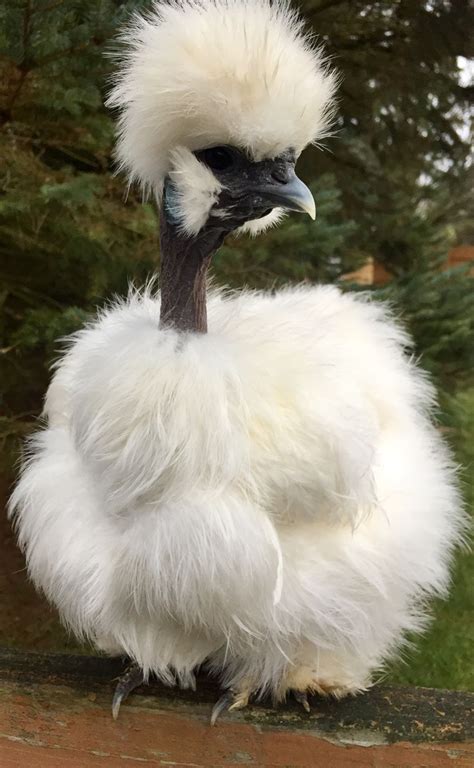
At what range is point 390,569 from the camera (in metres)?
0.84

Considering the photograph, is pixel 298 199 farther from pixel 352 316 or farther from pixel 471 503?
pixel 471 503

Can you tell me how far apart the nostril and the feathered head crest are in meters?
0.02

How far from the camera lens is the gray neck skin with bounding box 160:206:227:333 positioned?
80 centimetres

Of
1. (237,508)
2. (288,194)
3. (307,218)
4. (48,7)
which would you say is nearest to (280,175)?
(288,194)

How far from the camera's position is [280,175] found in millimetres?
741

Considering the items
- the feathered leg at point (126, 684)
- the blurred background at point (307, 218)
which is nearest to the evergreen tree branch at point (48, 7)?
the blurred background at point (307, 218)

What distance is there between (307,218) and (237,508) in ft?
3.57

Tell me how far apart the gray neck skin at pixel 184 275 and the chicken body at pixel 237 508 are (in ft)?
0.10

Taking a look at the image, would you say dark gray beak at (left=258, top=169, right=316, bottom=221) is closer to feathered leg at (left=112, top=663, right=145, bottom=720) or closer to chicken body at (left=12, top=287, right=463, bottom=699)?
chicken body at (left=12, top=287, right=463, bottom=699)

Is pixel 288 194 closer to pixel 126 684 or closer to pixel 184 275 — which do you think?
pixel 184 275

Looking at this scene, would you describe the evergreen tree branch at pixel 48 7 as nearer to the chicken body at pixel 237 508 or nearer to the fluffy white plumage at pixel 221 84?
the fluffy white plumage at pixel 221 84

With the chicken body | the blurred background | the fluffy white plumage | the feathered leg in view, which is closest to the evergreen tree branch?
the blurred background

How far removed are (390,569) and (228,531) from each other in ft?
0.80

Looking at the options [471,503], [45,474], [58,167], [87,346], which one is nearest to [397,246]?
[471,503]
